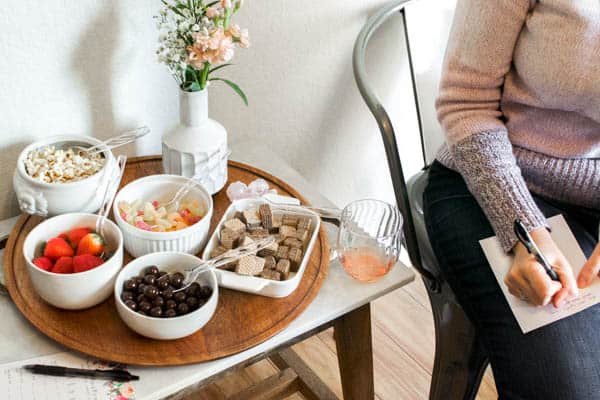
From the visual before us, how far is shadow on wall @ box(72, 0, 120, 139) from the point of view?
3.38 ft

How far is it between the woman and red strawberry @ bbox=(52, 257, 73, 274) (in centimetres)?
58

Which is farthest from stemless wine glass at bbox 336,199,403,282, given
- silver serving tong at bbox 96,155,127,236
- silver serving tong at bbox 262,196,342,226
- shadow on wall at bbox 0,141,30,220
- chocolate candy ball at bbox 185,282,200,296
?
shadow on wall at bbox 0,141,30,220

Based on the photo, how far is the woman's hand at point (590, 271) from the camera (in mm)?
931

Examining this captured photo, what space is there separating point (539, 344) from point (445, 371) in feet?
1.00

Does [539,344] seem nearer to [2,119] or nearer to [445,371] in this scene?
[445,371]

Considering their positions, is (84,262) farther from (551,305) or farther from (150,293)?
(551,305)

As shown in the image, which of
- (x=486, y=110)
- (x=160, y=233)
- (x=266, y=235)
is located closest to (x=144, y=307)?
(x=160, y=233)

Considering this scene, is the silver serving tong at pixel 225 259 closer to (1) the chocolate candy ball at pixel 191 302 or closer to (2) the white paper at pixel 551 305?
(1) the chocolate candy ball at pixel 191 302

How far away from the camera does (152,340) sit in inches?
33.8

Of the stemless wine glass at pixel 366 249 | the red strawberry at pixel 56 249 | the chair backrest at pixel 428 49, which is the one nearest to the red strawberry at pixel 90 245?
the red strawberry at pixel 56 249

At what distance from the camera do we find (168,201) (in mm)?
1046

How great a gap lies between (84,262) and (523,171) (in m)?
0.71

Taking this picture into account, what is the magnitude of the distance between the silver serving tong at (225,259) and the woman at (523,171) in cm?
32

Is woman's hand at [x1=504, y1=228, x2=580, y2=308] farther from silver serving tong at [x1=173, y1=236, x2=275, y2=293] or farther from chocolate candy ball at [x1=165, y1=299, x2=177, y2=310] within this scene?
chocolate candy ball at [x1=165, y1=299, x2=177, y2=310]
